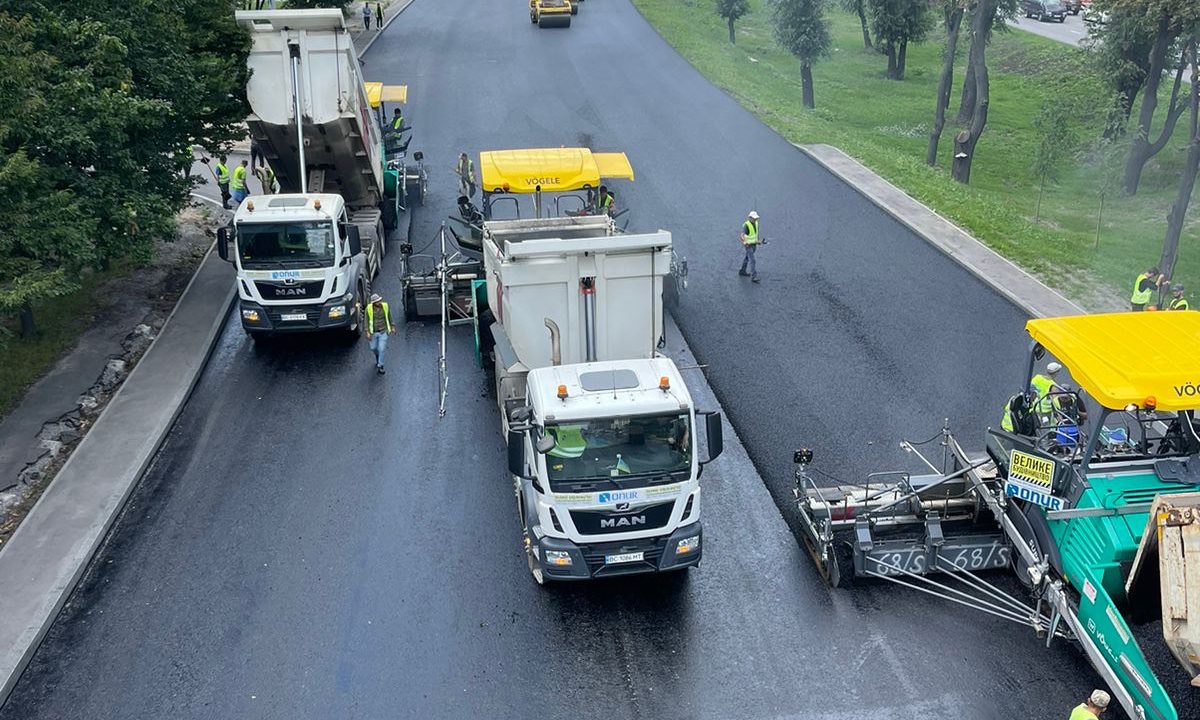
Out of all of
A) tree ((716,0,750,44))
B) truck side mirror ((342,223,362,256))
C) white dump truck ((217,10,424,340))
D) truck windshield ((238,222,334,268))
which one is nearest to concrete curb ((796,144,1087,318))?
white dump truck ((217,10,424,340))

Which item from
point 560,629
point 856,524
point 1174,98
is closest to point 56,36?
point 560,629

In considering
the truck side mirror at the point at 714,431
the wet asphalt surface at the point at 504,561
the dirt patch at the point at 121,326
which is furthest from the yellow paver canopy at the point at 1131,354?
the dirt patch at the point at 121,326

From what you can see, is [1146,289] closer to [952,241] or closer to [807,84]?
[952,241]

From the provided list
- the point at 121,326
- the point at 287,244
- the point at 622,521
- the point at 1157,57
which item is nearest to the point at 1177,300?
the point at 622,521

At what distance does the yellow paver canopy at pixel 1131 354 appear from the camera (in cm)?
998

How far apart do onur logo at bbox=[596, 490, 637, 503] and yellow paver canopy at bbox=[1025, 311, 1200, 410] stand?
464cm

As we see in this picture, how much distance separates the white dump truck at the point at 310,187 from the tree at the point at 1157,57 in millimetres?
17773

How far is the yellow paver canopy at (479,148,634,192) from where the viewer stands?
19016 mm

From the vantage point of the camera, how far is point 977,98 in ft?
100

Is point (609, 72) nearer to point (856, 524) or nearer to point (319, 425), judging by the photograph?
point (319, 425)

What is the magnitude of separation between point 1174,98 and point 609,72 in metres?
18.1

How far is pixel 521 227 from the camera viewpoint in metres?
16.8

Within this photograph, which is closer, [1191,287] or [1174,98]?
[1191,287]

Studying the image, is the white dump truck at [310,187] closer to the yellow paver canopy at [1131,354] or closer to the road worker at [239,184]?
the road worker at [239,184]
